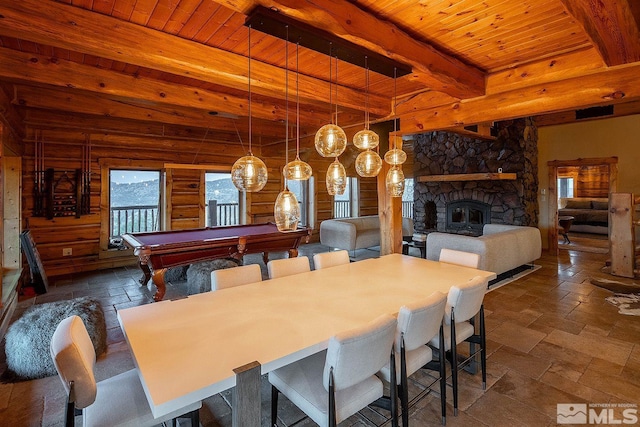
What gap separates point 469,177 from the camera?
761 cm

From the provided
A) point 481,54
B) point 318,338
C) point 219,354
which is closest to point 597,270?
point 481,54

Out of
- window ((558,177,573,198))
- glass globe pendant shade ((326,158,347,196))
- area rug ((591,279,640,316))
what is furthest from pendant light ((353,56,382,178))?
window ((558,177,573,198))

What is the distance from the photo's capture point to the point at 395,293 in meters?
2.31

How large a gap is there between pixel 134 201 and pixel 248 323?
21.3 ft

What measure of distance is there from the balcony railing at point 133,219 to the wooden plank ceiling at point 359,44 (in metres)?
2.74

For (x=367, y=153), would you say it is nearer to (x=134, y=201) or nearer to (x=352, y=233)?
(x=352, y=233)

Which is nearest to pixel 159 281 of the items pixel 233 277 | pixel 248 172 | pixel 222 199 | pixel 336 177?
pixel 233 277

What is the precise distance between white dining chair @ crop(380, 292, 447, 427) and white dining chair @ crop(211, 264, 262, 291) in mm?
1313

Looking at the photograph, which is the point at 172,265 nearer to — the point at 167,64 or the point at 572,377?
the point at 167,64

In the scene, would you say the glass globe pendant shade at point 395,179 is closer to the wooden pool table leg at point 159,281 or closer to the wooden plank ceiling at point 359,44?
the wooden plank ceiling at point 359,44

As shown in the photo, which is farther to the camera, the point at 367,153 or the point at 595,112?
the point at 595,112

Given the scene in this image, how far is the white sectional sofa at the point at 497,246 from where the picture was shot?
15.3ft

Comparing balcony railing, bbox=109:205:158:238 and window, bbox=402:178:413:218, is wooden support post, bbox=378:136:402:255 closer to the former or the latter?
balcony railing, bbox=109:205:158:238

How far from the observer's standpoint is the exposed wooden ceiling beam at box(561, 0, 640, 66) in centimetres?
181
